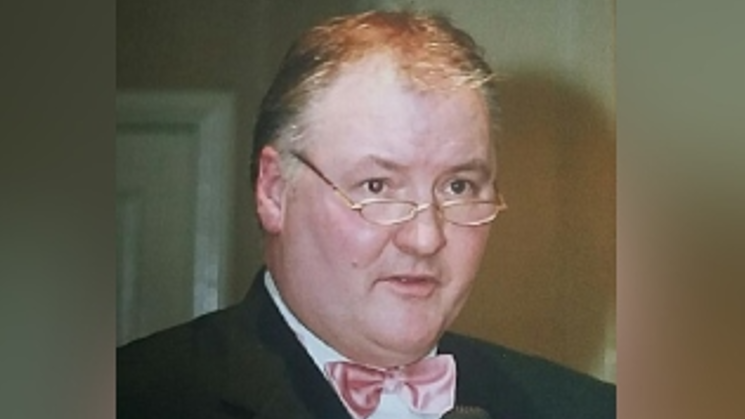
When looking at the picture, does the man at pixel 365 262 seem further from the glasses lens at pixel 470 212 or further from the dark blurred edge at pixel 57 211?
the dark blurred edge at pixel 57 211

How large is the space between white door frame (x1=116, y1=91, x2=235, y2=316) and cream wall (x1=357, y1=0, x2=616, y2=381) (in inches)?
12.9

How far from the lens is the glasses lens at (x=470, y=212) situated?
1.76 meters

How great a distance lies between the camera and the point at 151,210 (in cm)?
179

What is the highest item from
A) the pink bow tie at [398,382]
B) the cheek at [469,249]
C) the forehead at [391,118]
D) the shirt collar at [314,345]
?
the forehead at [391,118]

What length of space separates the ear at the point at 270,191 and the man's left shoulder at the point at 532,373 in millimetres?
371

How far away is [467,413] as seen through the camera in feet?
5.83

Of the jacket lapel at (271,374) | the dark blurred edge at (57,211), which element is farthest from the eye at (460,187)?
the dark blurred edge at (57,211)

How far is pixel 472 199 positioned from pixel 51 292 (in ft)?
2.55

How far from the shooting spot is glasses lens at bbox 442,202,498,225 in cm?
176

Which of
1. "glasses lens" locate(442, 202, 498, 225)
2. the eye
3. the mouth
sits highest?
the eye

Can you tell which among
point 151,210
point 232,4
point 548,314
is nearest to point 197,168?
point 151,210

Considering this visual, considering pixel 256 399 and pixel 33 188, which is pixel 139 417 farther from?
pixel 33 188

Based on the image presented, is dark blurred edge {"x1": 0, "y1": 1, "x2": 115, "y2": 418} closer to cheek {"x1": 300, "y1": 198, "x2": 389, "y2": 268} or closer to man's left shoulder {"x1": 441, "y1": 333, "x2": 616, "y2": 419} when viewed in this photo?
cheek {"x1": 300, "y1": 198, "x2": 389, "y2": 268}

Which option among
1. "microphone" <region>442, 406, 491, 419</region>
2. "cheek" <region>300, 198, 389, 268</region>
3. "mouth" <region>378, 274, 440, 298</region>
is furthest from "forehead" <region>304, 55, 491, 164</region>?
"microphone" <region>442, 406, 491, 419</region>
